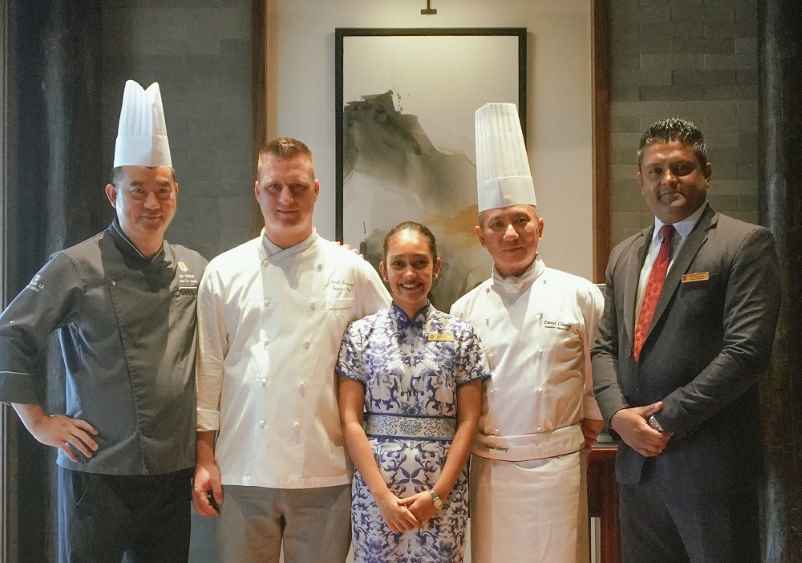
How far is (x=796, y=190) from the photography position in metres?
3.31

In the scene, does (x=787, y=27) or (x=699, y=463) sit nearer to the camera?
(x=699, y=463)

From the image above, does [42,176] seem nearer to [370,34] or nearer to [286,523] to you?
[370,34]

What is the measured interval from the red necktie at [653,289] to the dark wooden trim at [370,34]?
5.29ft

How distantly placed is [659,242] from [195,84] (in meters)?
2.38

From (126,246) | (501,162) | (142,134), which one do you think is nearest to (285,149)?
(142,134)

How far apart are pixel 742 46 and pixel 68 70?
302cm

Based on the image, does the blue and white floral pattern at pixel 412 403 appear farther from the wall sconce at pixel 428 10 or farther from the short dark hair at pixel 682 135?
the wall sconce at pixel 428 10

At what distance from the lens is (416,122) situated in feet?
12.0

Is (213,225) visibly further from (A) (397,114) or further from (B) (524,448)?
(B) (524,448)

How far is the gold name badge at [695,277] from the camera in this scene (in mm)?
1994

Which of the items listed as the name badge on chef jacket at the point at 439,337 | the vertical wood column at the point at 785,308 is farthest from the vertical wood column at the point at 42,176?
the vertical wood column at the point at 785,308

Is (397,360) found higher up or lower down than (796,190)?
lower down

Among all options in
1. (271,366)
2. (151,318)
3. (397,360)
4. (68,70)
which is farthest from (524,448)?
(68,70)

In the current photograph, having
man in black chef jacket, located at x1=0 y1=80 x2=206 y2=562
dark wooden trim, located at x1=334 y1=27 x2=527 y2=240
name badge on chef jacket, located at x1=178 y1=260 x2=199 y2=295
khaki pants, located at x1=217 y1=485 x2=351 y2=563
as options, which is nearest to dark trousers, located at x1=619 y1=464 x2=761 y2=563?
khaki pants, located at x1=217 y1=485 x2=351 y2=563
